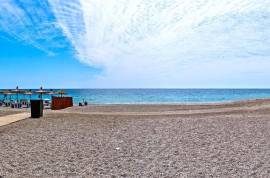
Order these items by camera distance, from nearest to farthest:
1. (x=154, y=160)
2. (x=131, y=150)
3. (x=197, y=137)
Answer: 1. (x=154, y=160)
2. (x=131, y=150)
3. (x=197, y=137)

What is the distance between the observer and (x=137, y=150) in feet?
29.9

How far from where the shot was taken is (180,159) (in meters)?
7.93

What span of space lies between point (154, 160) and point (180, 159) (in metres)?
0.56

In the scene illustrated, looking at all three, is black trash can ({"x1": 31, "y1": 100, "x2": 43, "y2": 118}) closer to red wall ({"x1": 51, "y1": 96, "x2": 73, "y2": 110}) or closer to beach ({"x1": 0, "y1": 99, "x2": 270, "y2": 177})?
beach ({"x1": 0, "y1": 99, "x2": 270, "y2": 177})

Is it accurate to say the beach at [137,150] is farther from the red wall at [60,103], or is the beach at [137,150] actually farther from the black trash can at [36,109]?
the red wall at [60,103]

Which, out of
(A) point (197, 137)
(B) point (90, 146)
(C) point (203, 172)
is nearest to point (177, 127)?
(A) point (197, 137)

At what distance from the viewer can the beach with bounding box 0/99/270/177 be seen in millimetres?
6953

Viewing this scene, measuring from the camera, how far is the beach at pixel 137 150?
22.8 ft

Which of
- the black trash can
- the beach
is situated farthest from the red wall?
the beach

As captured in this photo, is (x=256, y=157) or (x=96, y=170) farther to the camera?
(x=256, y=157)

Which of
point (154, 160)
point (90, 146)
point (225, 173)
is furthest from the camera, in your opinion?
point (90, 146)

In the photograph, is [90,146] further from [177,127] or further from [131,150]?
[177,127]

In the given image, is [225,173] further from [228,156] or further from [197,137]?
[197,137]

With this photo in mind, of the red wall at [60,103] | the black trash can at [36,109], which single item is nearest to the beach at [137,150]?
the black trash can at [36,109]
